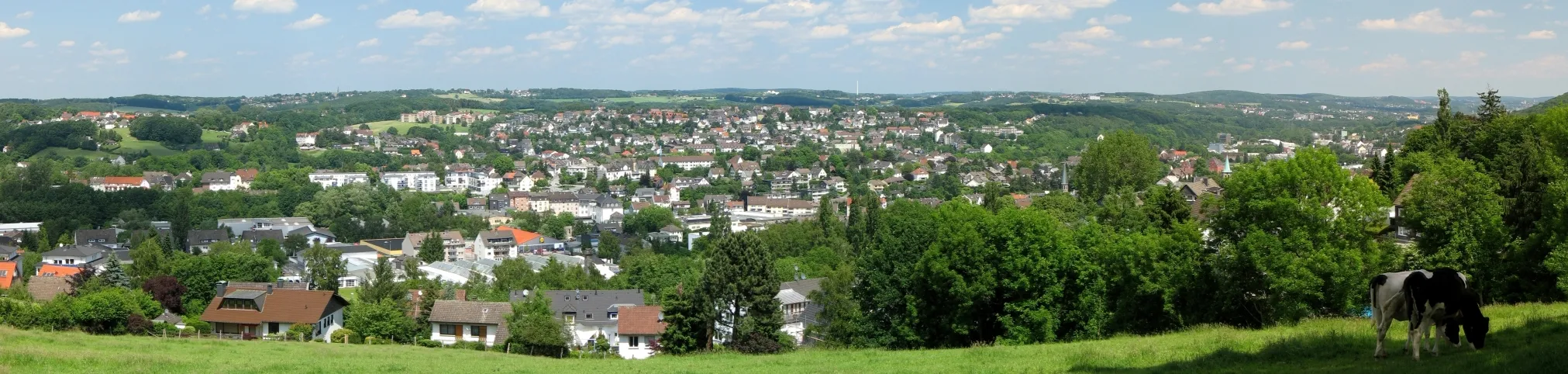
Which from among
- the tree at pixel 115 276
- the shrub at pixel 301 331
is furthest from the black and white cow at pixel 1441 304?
the tree at pixel 115 276

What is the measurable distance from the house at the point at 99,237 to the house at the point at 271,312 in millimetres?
46049

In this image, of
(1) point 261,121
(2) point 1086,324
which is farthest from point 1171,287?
(1) point 261,121

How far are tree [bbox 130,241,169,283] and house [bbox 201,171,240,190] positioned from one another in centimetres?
6566

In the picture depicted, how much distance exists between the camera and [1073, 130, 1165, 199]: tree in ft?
163

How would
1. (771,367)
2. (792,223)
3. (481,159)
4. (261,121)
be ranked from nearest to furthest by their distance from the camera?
(771,367)
(792,223)
(481,159)
(261,121)

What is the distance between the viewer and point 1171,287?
736 inches

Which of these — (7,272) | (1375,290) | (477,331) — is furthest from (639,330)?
(7,272)

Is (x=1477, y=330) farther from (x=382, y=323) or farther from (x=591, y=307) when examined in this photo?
(x=591, y=307)

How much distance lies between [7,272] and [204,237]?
75.3ft

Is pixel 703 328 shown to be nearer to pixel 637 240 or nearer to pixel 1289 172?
pixel 1289 172

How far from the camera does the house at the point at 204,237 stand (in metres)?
74.0

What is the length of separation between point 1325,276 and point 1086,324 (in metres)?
3.93

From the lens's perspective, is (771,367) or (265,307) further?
(265,307)

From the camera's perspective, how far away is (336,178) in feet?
395
